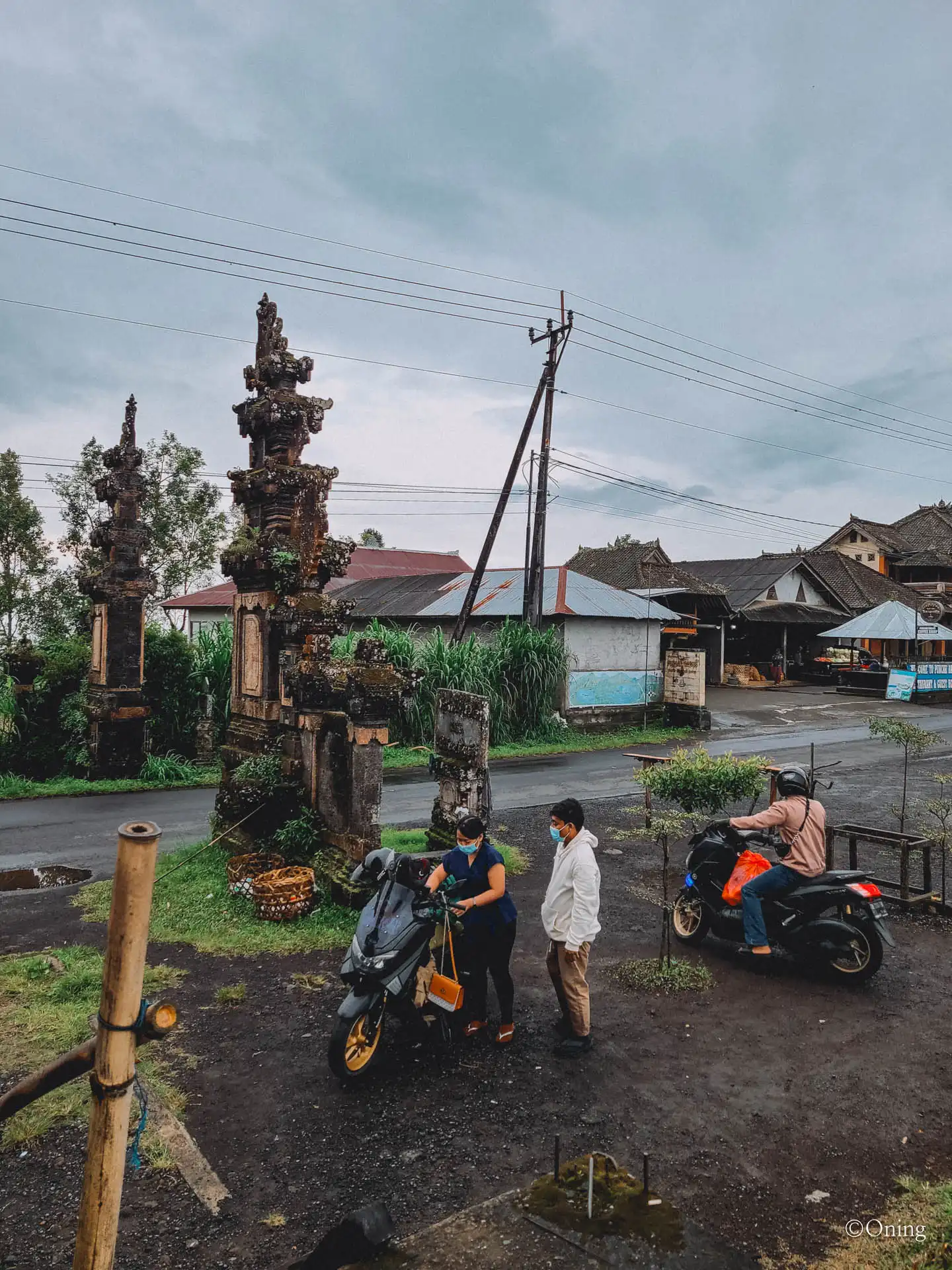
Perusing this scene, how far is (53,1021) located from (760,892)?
5220 mm

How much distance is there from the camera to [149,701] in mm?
15727

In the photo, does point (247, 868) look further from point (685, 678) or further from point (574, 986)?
point (685, 678)

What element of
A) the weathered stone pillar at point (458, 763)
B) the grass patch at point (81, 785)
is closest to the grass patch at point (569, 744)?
the grass patch at point (81, 785)

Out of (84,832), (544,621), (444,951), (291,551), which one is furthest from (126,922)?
(544,621)

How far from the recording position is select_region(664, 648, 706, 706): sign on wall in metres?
23.0

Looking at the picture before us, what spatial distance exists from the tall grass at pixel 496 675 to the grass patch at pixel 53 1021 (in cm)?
1226

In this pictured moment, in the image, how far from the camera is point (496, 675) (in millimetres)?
20344

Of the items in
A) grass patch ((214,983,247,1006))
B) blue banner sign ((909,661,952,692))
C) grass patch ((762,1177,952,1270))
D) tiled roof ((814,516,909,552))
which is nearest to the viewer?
grass patch ((762,1177,952,1270))

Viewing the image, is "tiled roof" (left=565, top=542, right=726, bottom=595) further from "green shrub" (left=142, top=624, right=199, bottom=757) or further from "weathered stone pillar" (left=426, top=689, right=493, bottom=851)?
"weathered stone pillar" (left=426, top=689, right=493, bottom=851)

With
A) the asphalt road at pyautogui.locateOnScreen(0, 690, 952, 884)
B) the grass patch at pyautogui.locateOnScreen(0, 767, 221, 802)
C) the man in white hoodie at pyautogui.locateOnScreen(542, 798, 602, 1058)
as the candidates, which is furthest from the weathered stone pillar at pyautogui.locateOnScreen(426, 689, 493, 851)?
the grass patch at pyautogui.locateOnScreen(0, 767, 221, 802)

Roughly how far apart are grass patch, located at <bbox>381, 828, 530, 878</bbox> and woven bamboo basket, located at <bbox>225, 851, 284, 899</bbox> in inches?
58.2

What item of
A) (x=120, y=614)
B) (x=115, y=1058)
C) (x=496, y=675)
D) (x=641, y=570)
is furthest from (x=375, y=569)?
(x=115, y=1058)

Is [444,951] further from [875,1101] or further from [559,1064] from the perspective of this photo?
[875,1101]

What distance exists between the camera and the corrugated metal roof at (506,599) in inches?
896
